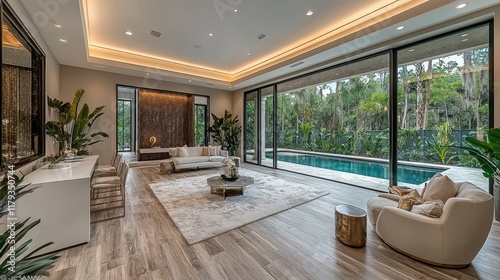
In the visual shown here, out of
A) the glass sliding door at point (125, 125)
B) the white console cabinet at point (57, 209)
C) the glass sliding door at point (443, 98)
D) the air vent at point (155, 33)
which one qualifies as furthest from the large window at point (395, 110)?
the glass sliding door at point (125, 125)

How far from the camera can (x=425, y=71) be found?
167 inches

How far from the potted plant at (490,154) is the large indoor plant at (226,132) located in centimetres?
728

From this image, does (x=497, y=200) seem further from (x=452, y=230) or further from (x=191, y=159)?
(x=191, y=159)

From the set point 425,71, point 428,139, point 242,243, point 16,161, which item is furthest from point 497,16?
point 16,161

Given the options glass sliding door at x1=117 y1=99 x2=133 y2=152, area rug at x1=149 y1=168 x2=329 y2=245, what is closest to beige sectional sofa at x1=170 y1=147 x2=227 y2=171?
area rug at x1=149 y1=168 x2=329 y2=245

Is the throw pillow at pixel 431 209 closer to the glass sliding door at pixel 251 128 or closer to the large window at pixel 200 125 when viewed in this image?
the glass sliding door at pixel 251 128

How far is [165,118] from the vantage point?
9648 mm

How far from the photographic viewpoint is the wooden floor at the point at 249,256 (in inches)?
81.4

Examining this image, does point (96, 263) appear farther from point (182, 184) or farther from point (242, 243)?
point (182, 184)

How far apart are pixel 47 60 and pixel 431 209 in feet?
23.6

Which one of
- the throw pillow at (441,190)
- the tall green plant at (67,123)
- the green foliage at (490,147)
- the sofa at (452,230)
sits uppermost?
the tall green plant at (67,123)

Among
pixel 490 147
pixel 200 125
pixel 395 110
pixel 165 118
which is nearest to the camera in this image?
pixel 490 147

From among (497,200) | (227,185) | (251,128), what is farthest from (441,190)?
(251,128)

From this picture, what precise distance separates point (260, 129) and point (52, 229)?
6.86 m
